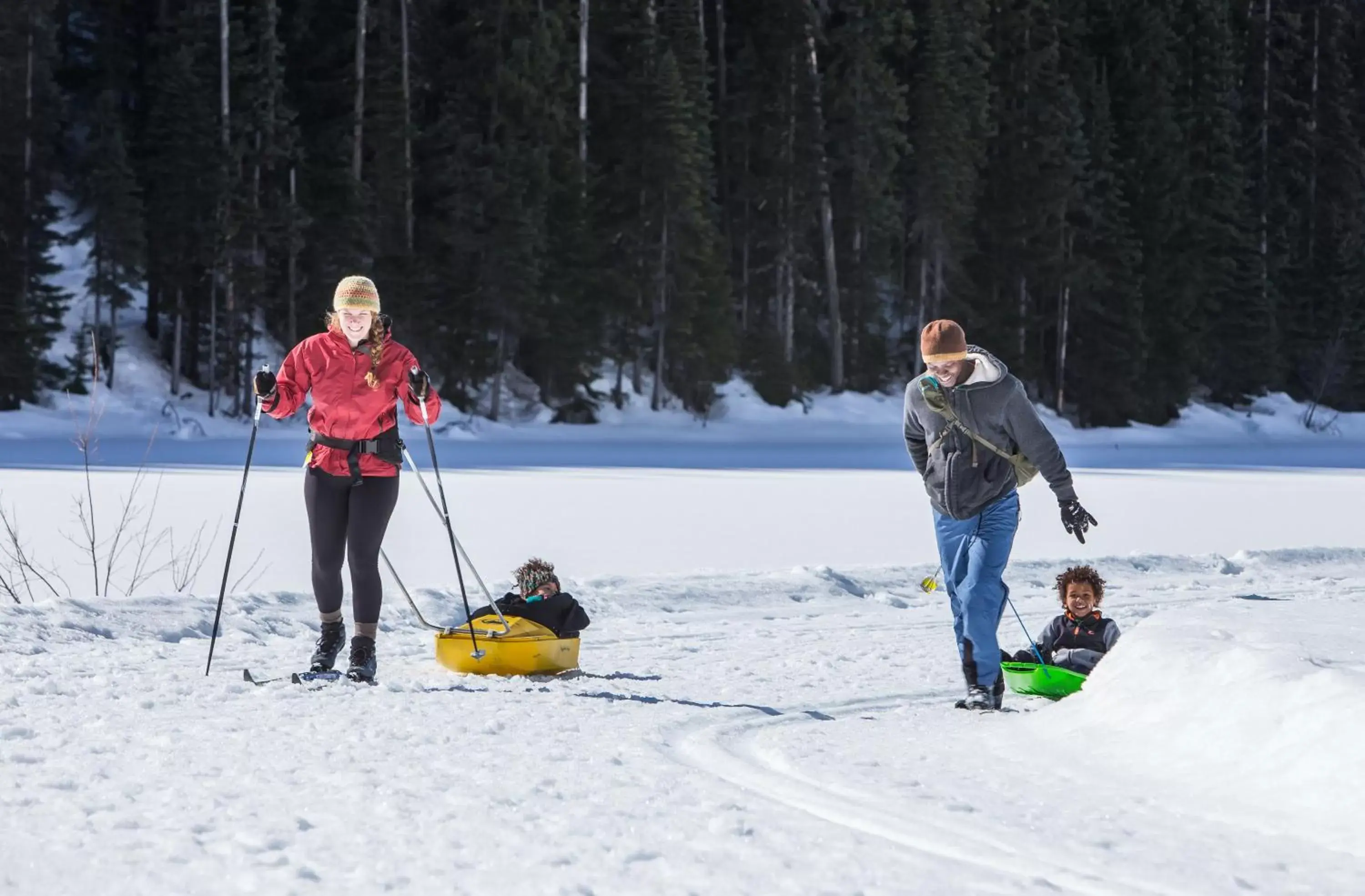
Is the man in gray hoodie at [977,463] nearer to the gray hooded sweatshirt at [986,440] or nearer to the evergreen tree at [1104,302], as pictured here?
the gray hooded sweatshirt at [986,440]

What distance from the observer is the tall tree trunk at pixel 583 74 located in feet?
128

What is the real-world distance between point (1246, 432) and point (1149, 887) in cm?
4582

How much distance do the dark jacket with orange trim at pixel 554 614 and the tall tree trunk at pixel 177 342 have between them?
2798cm

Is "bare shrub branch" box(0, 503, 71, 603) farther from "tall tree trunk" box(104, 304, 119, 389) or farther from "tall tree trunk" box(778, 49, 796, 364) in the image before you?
"tall tree trunk" box(778, 49, 796, 364)

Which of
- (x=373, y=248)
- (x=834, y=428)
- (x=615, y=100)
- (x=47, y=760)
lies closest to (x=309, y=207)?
(x=373, y=248)

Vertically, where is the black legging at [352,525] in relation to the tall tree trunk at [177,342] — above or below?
below

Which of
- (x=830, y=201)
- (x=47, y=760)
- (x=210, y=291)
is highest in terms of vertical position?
(x=830, y=201)

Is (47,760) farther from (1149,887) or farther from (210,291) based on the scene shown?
(210,291)

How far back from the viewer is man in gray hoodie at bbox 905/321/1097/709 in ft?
19.4

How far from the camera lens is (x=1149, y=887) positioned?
361 centimetres

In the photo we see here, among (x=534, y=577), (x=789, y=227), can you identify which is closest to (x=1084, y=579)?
(x=534, y=577)

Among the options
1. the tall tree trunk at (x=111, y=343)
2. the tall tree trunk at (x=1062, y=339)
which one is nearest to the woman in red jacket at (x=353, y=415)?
the tall tree trunk at (x=111, y=343)

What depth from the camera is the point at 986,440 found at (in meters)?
5.95

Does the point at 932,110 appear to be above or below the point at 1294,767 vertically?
above
